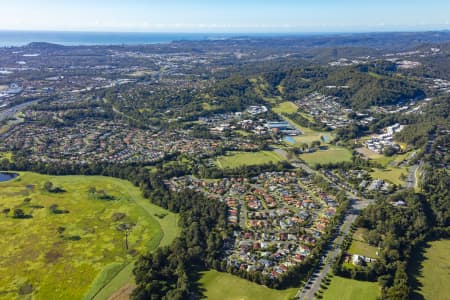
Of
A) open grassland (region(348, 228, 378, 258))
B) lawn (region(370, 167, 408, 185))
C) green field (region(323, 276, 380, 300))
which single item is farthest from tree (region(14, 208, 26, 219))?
lawn (region(370, 167, 408, 185))

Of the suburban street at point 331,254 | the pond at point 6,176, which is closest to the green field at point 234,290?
the suburban street at point 331,254

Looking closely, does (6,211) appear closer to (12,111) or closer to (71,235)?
(71,235)

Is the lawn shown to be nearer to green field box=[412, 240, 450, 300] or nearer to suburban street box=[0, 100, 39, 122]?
green field box=[412, 240, 450, 300]

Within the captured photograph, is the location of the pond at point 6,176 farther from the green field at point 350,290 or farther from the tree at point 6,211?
the green field at point 350,290

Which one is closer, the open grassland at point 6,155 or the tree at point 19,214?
the tree at point 19,214

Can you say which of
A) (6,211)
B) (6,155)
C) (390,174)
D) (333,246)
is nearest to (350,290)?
(333,246)
